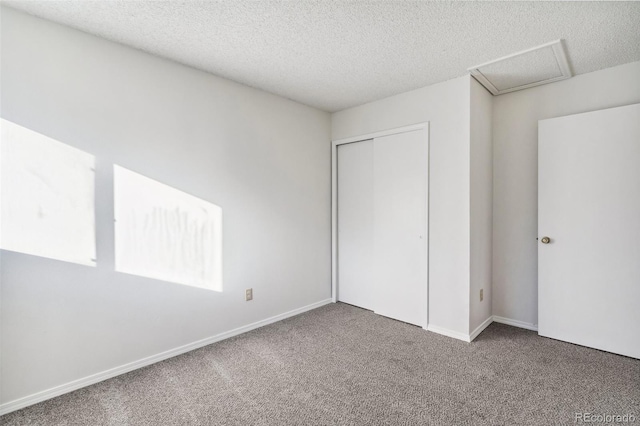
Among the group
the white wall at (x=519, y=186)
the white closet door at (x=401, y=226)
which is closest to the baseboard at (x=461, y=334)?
the white closet door at (x=401, y=226)

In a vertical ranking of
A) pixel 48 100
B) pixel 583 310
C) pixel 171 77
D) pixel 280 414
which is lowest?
pixel 280 414

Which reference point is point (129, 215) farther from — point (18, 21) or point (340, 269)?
point (340, 269)

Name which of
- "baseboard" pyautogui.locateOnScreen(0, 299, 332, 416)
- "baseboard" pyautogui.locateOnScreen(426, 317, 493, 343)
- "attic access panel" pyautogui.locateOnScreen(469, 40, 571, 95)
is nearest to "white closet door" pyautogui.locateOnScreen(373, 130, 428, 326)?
"baseboard" pyautogui.locateOnScreen(426, 317, 493, 343)

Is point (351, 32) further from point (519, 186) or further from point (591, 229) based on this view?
point (591, 229)

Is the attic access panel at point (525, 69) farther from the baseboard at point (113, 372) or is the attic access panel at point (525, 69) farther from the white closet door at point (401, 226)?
the baseboard at point (113, 372)

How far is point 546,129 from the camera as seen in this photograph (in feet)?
9.26

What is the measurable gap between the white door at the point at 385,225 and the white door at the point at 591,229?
108cm

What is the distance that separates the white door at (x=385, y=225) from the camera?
3.14 m

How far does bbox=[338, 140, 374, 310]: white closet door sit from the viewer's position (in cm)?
366

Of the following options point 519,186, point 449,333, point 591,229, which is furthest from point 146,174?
point 591,229

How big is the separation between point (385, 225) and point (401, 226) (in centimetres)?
20

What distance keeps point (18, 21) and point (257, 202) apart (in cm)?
203

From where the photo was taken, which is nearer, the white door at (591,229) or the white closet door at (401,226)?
the white door at (591,229)

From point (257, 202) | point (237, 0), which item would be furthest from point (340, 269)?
point (237, 0)
